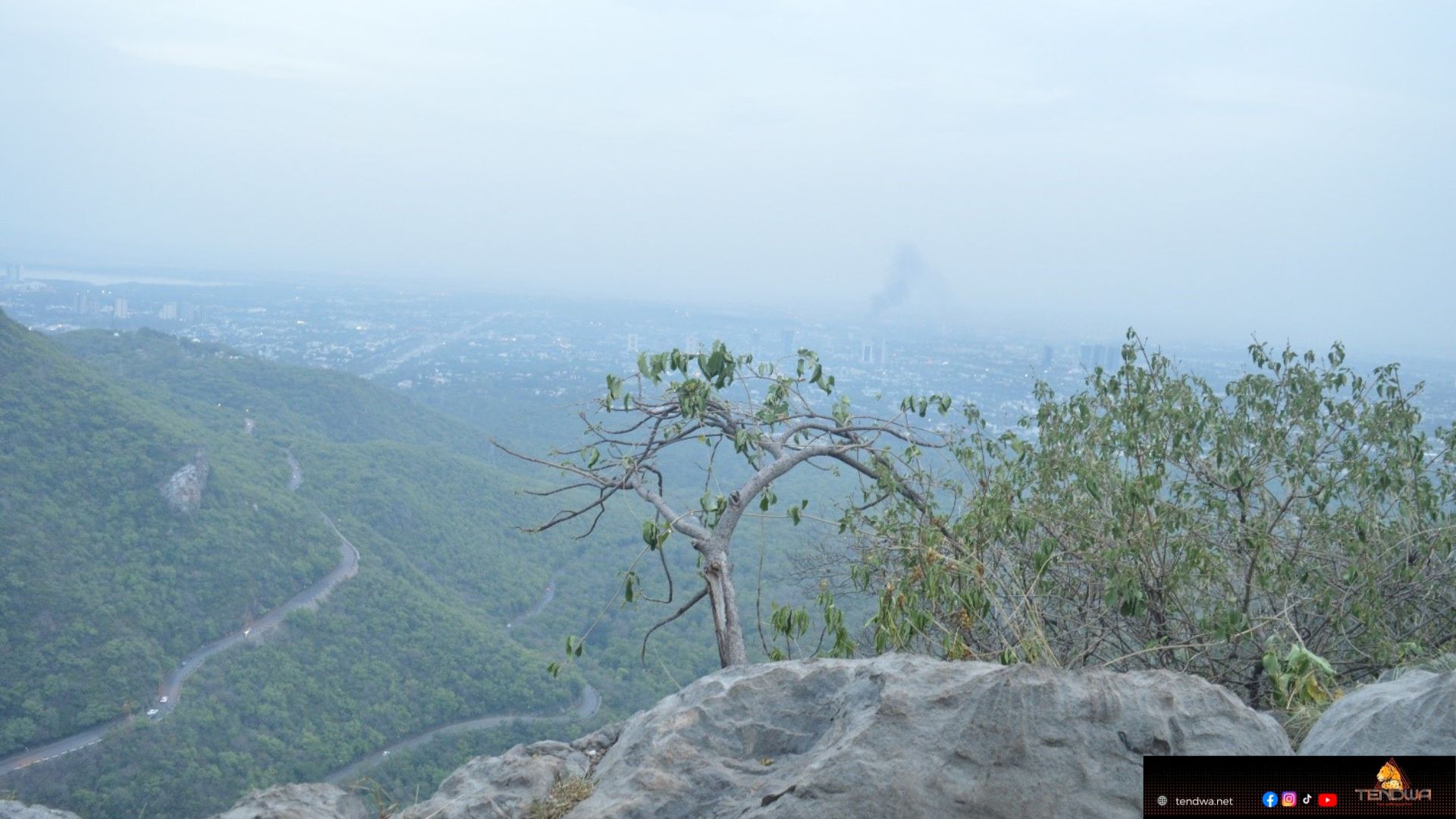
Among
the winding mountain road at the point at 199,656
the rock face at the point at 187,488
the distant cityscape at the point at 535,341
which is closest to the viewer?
the winding mountain road at the point at 199,656

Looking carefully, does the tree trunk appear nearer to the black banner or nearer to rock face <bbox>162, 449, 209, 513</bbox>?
the black banner

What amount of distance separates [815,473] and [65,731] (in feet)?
49.8

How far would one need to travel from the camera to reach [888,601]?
12.4 ft

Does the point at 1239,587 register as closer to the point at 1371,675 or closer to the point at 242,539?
the point at 1371,675

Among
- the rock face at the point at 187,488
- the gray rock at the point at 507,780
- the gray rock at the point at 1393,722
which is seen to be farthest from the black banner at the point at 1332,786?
the rock face at the point at 187,488

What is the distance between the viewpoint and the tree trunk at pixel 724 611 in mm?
4074

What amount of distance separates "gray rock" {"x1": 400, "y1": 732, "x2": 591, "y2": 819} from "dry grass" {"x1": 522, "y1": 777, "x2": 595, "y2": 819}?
0.04m

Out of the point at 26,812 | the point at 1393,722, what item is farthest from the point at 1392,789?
the point at 26,812

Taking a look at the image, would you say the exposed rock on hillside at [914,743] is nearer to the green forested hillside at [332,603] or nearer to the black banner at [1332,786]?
the black banner at [1332,786]

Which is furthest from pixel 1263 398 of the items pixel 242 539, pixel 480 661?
pixel 242 539

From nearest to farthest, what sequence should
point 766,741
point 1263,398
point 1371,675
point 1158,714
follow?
point 1158,714, point 766,741, point 1371,675, point 1263,398

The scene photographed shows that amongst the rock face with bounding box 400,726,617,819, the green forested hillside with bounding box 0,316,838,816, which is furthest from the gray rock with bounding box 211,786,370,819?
the green forested hillside with bounding box 0,316,838,816

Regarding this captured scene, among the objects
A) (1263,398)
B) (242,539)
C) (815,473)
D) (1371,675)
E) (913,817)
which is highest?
(1263,398)

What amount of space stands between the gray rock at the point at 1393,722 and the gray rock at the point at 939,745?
0.49 ft
